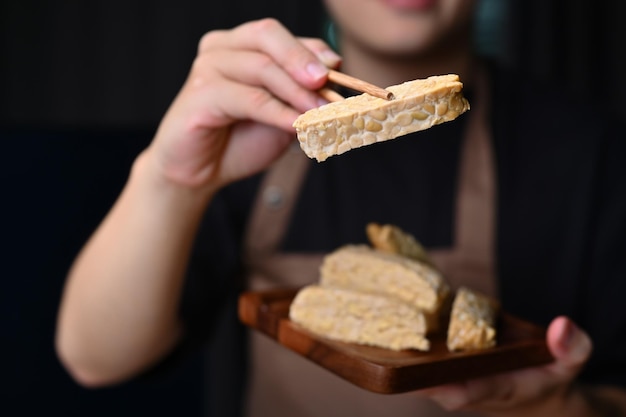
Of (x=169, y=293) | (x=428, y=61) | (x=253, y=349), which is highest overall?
(x=428, y=61)

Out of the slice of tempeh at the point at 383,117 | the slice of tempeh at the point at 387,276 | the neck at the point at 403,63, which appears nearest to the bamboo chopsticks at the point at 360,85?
the slice of tempeh at the point at 383,117

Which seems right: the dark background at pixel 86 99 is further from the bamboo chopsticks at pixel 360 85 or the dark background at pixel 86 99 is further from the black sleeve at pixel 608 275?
the bamboo chopsticks at pixel 360 85

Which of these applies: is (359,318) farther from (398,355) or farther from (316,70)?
(316,70)

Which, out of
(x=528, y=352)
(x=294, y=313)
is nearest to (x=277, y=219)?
(x=294, y=313)

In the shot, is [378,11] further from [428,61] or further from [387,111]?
[387,111]

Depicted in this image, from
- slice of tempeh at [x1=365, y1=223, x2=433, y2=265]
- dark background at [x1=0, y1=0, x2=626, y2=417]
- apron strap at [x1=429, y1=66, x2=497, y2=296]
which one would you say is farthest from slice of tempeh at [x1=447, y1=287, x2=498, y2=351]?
dark background at [x1=0, y1=0, x2=626, y2=417]

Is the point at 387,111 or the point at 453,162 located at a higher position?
the point at 387,111

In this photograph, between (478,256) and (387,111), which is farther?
(478,256)


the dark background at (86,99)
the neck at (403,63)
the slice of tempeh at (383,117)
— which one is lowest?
the dark background at (86,99)
